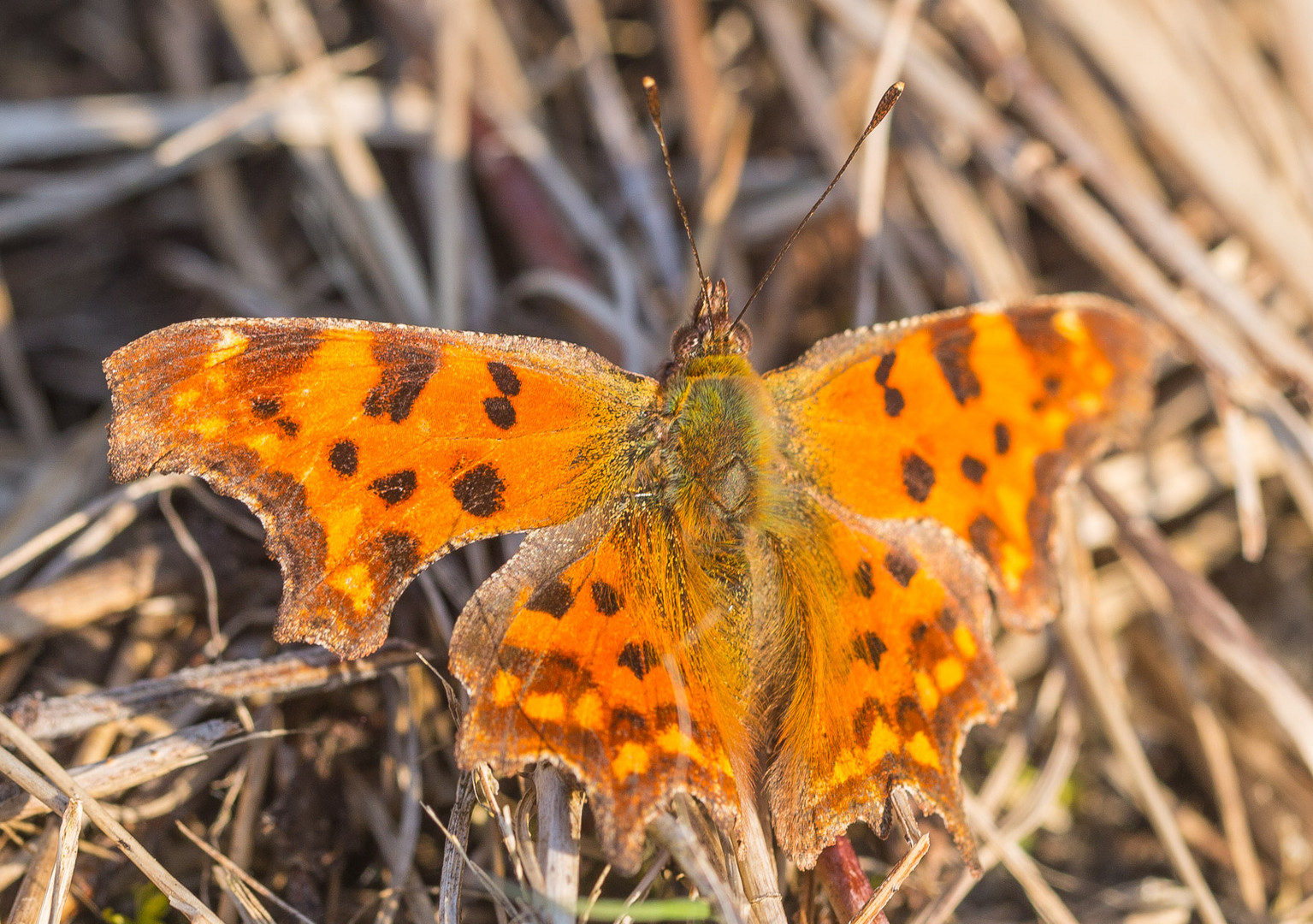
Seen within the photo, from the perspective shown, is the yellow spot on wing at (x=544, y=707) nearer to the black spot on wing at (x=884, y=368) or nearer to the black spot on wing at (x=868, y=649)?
the black spot on wing at (x=868, y=649)

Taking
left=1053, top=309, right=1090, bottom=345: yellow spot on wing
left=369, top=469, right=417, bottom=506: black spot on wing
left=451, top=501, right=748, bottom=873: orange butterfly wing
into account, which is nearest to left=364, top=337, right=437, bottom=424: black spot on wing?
left=369, top=469, right=417, bottom=506: black spot on wing

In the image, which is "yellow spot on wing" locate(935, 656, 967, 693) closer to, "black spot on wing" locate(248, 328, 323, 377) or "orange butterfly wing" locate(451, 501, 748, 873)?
"orange butterfly wing" locate(451, 501, 748, 873)

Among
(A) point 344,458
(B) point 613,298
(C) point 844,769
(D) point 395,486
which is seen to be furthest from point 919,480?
(B) point 613,298

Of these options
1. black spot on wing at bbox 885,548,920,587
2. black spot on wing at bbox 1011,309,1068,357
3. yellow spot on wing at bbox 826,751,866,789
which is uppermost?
black spot on wing at bbox 1011,309,1068,357

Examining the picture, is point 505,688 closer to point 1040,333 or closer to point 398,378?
point 398,378

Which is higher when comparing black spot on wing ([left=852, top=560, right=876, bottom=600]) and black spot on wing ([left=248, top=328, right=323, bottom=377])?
black spot on wing ([left=248, top=328, right=323, bottom=377])

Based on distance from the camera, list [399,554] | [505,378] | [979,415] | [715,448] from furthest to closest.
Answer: [979,415]
[715,448]
[505,378]
[399,554]
